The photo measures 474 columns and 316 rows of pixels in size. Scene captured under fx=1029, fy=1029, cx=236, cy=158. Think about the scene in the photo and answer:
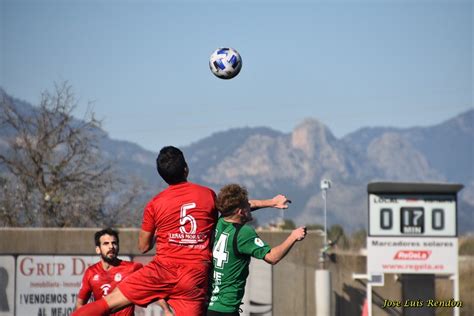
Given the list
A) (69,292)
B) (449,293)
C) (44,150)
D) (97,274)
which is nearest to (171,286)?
(97,274)

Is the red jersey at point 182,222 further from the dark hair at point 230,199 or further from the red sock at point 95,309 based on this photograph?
the red sock at point 95,309

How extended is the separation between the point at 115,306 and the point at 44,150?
21.2 metres

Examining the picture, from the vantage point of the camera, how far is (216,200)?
8.66 meters

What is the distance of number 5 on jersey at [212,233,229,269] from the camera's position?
8.62 m

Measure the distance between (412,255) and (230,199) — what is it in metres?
11.0

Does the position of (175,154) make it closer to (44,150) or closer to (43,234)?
(43,234)

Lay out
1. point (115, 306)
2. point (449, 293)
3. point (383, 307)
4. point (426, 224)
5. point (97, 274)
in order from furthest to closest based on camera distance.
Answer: point (449, 293) < point (383, 307) < point (426, 224) < point (97, 274) < point (115, 306)

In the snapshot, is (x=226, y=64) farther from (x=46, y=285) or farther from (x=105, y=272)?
(x=46, y=285)

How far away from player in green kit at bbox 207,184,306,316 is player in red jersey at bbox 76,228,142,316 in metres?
1.88

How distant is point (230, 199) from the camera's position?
861cm

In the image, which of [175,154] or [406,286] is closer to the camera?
[175,154]

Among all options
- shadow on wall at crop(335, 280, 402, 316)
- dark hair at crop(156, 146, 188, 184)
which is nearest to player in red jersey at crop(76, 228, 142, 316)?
dark hair at crop(156, 146, 188, 184)

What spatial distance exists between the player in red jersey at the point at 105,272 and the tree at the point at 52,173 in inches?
677

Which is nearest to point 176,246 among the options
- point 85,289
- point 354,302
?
point 85,289
